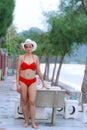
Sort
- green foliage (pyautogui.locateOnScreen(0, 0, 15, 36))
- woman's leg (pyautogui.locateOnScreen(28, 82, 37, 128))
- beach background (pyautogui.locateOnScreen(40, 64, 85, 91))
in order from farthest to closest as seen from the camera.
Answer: beach background (pyautogui.locateOnScreen(40, 64, 85, 91))
green foliage (pyautogui.locateOnScreen(0, 0, 15, 36))
woman's leg (pyautogui.locateOnScreen(28, 82, 37, 128))

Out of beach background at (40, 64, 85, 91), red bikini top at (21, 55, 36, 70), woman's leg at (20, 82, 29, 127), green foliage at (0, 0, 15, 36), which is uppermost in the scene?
green foliage at (0, 0, 15, 36)

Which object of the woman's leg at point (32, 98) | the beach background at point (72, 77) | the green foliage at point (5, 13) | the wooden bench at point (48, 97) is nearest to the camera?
the woman's leg at point (32, 98)

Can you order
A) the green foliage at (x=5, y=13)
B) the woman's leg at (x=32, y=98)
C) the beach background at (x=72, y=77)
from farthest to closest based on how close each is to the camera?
the beach background at (x=72, y=77) → the green foliage at (x=5, y=13) → the woman's leg at (x=32, y=98)

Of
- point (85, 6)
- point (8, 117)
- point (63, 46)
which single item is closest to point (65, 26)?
point (63, 46)

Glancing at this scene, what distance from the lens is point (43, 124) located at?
912cm

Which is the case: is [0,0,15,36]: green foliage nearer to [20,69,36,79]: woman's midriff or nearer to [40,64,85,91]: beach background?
[40,64,85,91]: beach background

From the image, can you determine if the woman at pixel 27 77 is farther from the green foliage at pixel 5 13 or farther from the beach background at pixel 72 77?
the beach background at pixel 72 77

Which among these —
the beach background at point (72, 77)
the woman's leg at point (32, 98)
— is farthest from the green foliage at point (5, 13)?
the woman's leg at point (32, 98)

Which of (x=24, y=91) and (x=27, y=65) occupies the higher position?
(x=27, y=65)

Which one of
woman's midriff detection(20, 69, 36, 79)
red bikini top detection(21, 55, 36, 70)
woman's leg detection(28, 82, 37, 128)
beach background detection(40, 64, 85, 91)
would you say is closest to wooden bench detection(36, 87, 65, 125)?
woman's leg detection(28, 82, 37, 128)

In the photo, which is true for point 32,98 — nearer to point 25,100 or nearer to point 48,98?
point 25,100

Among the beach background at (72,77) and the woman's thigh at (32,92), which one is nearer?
the woman's thigh at (32,92)

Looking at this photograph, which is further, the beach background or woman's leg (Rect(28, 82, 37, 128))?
the beach background

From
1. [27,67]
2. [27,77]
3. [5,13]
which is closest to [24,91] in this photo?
[27,77]
